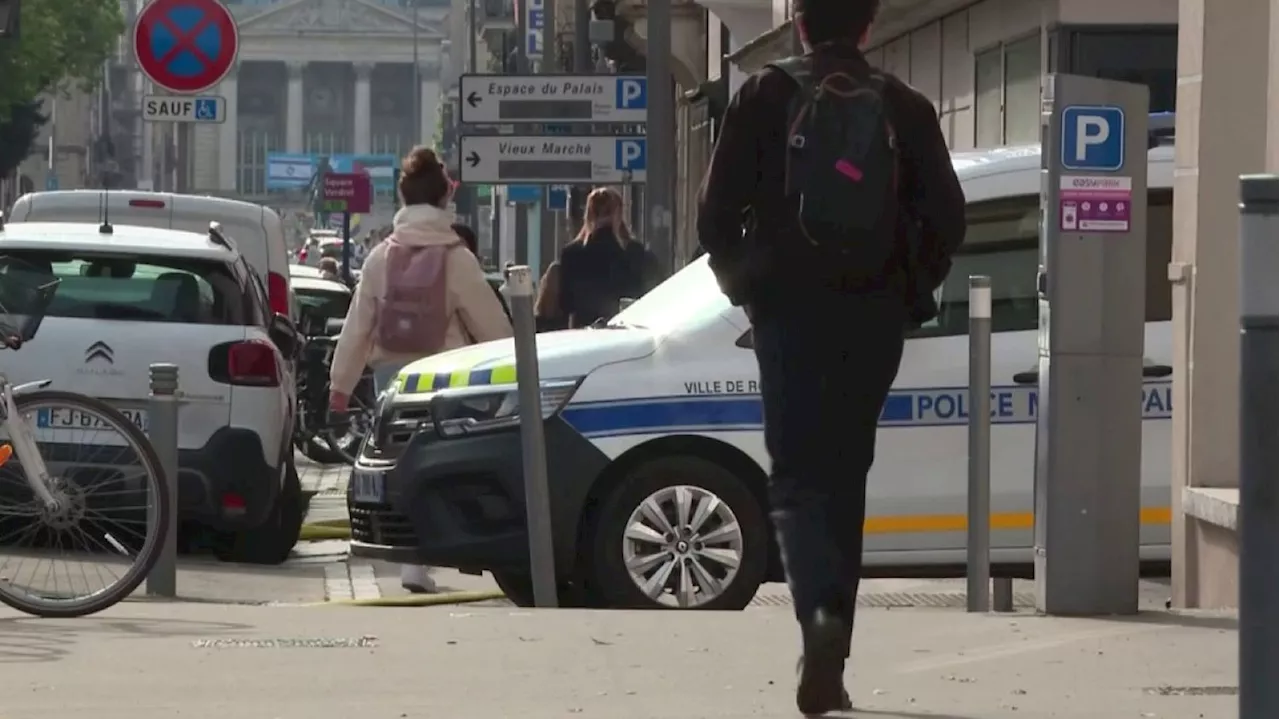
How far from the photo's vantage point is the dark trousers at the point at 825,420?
6.12 meters

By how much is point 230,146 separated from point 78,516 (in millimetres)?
170864

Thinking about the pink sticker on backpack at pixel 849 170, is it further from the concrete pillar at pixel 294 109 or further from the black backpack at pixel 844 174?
the concrete pillar at pixel 294 109

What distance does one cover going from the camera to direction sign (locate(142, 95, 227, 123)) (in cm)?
1683

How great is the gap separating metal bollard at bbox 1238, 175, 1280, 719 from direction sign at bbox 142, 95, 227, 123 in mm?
13104

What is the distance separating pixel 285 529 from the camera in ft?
43.6

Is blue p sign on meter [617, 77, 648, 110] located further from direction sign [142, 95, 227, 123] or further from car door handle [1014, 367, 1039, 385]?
car door handle [1014, 367, 1039, 385]

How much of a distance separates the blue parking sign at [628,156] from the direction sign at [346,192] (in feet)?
108

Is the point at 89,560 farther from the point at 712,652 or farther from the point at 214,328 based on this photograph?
the point at 214,328

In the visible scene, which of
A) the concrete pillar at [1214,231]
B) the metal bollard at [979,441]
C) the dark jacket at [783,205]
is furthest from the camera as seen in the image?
the concrete pillar at [1214,231]

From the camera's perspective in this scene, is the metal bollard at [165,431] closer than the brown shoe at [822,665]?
No

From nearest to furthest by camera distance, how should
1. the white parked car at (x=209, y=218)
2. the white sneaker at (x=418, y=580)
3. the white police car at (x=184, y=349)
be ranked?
the white sneaker at (x=418, y=580) < the white police car at (x=184, y=349) < the white parked car at (x=209, y=218)

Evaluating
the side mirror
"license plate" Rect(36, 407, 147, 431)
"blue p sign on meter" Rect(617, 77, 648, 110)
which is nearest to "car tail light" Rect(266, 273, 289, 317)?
"blue p sign on meter" Rect(617, 77, 648, 110)

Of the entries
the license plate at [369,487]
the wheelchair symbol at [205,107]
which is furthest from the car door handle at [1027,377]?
the wheelchair symbol at [205,107]

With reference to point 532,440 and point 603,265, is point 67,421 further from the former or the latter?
point 603,265
